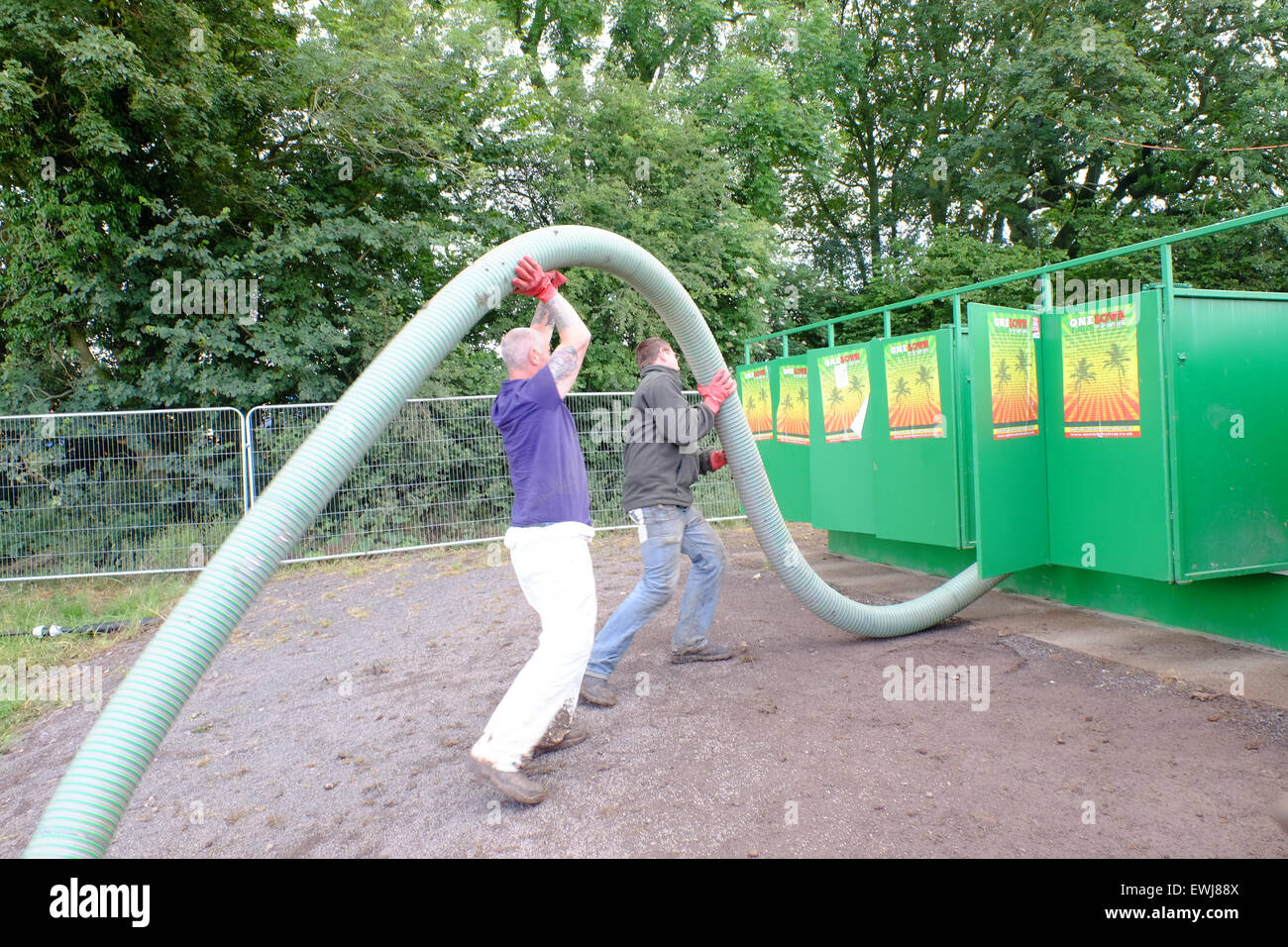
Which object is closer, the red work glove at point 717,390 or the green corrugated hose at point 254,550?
the green corrugated hose at point 254,550

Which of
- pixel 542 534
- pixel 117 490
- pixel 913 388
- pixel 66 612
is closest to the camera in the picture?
pixel 542 534

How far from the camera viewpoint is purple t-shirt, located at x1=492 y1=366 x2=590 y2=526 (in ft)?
11.1

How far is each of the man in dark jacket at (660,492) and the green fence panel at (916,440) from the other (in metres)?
2.09

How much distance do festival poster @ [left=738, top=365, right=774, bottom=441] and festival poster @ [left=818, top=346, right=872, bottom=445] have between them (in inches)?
52.1

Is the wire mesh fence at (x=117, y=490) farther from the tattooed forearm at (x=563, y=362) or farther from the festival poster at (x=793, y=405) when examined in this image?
the tattooed forearm at (x=563, y=362)

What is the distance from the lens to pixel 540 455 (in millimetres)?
3414

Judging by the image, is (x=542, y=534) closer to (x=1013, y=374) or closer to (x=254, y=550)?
(x=254, y=550)

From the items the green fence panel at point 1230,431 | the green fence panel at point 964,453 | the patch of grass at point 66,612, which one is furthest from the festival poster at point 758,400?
the patch of grass at point 66,612

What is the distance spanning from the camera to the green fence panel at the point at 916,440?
5930mm

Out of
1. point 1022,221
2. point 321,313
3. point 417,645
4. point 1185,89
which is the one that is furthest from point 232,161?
point 1185,89

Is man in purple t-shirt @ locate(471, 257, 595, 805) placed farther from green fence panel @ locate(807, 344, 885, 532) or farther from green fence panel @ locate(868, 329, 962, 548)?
green fence panel @ locate(807, 344, 885, 532)

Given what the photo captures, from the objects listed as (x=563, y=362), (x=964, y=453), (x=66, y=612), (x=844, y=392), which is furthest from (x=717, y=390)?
(x=66, y=612)

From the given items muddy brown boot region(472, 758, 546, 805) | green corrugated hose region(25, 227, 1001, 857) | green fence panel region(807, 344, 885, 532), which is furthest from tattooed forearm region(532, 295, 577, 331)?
green fence panel region(807, 344, 885, 532)

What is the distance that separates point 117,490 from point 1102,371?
9.61m
